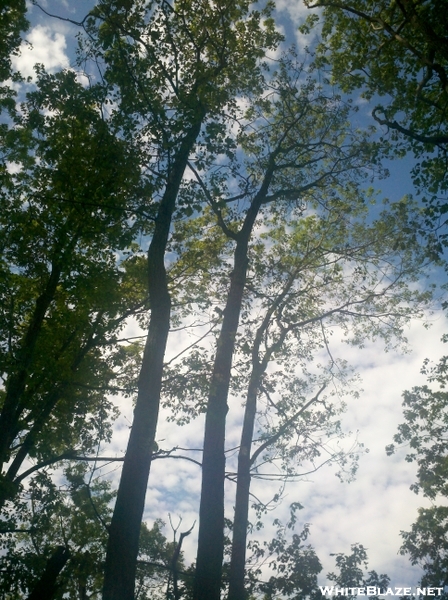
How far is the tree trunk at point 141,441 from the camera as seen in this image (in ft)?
18.3

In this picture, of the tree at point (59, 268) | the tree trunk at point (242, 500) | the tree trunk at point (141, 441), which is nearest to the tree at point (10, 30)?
the tree at point (59, 268)

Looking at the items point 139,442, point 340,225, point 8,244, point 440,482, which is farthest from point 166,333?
point 440,482

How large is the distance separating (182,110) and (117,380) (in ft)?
28.9

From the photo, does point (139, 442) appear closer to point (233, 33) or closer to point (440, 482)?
point (233, 33)

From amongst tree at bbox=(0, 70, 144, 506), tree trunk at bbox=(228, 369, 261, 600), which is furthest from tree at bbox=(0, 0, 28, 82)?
tree trunk at bbox=(228, 369, 261, 600)

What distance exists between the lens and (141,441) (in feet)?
21.4

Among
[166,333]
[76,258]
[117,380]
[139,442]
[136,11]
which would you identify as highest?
[136,11]

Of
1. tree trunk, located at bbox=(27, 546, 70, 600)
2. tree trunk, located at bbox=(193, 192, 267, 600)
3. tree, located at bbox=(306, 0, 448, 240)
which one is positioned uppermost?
tree, located at bbox=(306, 0, 448, 240)

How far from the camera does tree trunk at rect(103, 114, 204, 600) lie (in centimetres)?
558

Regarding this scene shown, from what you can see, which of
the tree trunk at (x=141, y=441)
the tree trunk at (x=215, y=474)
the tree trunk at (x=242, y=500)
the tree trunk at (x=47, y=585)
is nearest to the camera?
the tree trunk at (x=47, y=585)

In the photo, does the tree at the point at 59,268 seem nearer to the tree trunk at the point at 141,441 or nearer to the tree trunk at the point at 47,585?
the tree trunk at the point at 141,441

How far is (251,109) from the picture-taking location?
13.7 metres

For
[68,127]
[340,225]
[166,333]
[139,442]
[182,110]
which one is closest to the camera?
[139,442]

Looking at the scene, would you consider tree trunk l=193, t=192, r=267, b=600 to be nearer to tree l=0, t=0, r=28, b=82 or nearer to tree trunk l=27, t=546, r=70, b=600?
tree trunk l=27, t=546, r=70, b=600
